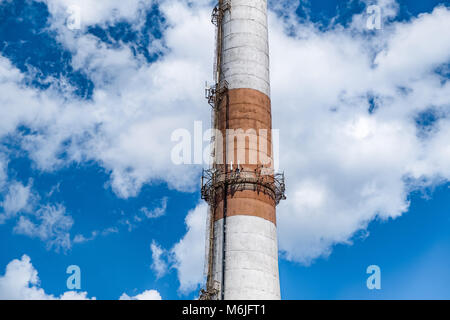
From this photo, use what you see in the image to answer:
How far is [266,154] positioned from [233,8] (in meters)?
15.5

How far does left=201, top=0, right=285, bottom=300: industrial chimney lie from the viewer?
148 feet

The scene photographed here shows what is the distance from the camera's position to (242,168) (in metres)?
48.4

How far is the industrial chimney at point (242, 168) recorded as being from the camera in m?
45.1

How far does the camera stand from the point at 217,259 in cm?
4606
